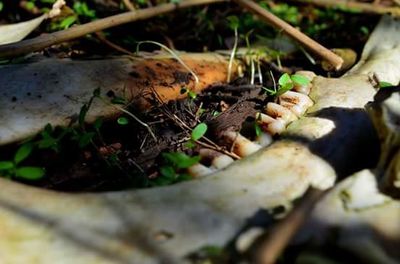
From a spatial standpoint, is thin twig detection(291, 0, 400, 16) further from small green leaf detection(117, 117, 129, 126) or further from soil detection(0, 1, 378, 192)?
small green leaf detection(117, 117, 129, 126)

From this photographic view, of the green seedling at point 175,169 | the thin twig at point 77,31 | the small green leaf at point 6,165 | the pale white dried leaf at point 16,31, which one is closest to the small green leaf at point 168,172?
the green seedling at point 175,169

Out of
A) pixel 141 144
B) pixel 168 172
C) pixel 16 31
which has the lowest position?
pixel 141 144

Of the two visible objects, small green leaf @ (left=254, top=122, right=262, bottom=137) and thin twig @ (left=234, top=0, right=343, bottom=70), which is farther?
thin twig @ (left=234, top=0, right=343, bottom=70)

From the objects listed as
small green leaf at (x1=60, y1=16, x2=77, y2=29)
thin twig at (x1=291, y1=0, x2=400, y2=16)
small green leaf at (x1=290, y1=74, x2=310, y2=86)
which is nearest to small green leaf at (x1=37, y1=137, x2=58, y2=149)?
small green leaf at (x1=290, y1=74, x2=310, y2=86)

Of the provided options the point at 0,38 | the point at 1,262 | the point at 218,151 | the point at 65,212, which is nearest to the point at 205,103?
the point at 218,151

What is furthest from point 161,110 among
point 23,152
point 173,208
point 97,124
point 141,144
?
point 173,208

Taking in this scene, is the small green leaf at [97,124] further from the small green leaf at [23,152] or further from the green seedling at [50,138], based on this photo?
the small green leaf at [23,152]

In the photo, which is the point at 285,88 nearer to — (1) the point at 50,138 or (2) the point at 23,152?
(1) the point at 50,138

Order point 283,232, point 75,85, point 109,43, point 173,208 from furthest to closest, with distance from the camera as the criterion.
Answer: point 109,43 → point 75,85 → point 173,208 → point 283,232
